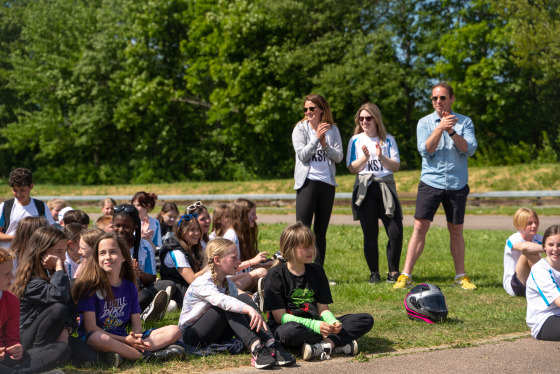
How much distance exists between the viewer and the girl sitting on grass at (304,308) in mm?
5262

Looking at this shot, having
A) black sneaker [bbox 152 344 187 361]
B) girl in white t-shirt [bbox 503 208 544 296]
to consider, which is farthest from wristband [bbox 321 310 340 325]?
girl in white t-shirt [bbox 503 208 544 296]

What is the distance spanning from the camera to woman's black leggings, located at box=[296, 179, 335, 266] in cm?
790

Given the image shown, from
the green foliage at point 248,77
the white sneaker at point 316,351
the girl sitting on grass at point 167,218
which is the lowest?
the white sneaker at point 316,351

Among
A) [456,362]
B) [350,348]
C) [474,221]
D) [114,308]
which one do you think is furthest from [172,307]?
[474,221]

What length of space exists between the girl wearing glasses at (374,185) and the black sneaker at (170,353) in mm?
3640

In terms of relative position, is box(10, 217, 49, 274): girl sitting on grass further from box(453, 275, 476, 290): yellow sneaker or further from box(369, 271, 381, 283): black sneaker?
box(453, 275, 476, 290): yellow sneaker

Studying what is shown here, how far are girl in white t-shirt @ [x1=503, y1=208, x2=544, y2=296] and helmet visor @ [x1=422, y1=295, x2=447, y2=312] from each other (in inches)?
51.1

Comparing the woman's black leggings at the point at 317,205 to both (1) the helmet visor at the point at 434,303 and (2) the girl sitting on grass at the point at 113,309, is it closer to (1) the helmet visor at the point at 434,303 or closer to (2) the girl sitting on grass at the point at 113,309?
(1) the helmet visor at the point at 434,303

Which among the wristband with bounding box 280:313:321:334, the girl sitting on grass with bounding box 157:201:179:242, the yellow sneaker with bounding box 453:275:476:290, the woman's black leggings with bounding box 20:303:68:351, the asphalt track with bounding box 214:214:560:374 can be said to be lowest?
the yellow sneaker with bounding box 453:275:476:290

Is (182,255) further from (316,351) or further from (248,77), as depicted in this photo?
(248,77)

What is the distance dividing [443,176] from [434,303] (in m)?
2.01

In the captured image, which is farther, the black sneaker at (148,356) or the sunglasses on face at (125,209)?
the sunglasses on face at (125,209)

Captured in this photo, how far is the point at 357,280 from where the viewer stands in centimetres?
859

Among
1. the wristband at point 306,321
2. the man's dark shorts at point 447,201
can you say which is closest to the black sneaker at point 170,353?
the wristband at point 306,321
